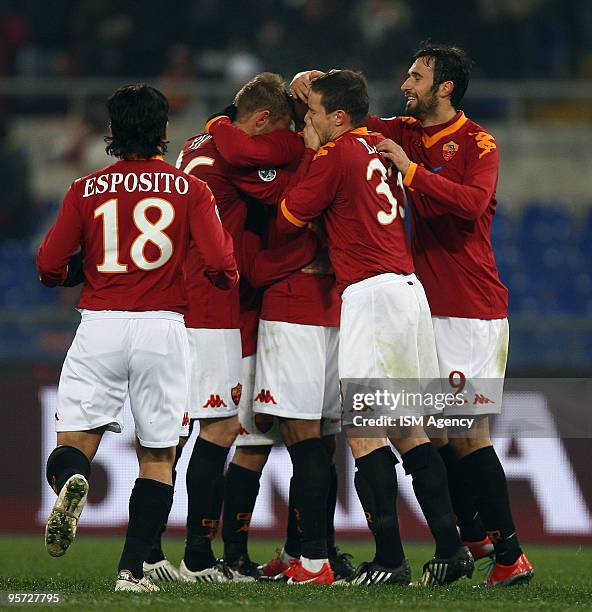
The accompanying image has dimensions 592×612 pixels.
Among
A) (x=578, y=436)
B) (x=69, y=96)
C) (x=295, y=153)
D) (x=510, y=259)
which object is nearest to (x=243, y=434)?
(x=295, y=153)

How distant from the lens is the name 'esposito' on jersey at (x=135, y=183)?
4.75m

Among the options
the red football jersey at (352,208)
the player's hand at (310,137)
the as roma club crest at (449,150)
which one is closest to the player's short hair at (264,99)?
the player's hand at (310,137)

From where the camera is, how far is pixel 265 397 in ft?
17.8

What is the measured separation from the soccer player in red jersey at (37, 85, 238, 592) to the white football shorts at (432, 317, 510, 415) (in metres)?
1.15

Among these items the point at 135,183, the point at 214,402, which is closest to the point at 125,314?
the point at 135,183

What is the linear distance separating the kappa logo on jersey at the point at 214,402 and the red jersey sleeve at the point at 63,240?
96cm

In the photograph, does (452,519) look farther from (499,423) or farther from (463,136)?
(499,423)

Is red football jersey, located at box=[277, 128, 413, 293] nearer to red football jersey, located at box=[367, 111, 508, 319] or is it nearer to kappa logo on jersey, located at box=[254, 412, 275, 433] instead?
red football jersey, located at box=[367, 111, 508, 319]

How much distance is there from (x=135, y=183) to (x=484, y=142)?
5.26 feet

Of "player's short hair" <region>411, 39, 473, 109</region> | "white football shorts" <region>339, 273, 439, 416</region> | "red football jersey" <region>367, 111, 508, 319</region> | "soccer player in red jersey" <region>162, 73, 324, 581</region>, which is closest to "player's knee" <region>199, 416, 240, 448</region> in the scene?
"soccer player in red jersey" <region>162, 73, 324, 581</region>

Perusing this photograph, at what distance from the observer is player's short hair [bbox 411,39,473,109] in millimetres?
5520

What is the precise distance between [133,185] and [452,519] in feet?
6.13

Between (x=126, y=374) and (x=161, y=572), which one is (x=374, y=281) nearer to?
(x=126, y=374)

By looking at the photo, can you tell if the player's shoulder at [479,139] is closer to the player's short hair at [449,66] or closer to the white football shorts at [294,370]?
the player's short hair at [449,66]
